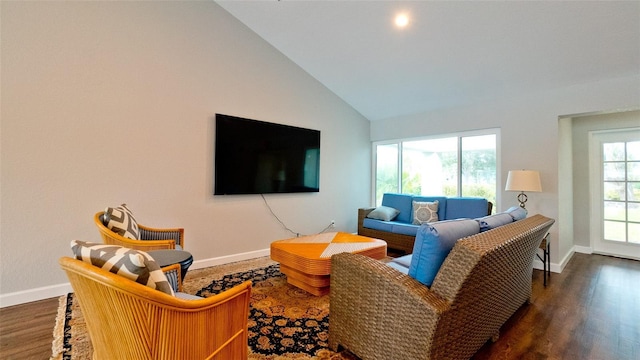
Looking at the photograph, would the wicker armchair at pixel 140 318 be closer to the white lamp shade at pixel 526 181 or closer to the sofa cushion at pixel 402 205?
the white lamp shade at pixel 526 181

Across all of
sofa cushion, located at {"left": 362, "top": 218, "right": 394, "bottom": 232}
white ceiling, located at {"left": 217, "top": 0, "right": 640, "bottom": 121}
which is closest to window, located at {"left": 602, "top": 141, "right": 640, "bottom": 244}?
white ceiling, located at {"left": 217, "top": 0, "right": 640, "bottom": 121}

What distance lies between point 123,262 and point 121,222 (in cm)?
161

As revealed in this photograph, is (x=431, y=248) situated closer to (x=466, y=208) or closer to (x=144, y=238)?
(x=144, y=238)

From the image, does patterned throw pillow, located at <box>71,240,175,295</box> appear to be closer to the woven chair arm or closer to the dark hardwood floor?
the dark hardwood floor

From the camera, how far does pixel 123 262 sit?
97 centimetres

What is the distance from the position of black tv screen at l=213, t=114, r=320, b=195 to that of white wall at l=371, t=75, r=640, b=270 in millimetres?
2548

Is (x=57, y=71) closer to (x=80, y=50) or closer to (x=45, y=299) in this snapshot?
(x=80, y=50)

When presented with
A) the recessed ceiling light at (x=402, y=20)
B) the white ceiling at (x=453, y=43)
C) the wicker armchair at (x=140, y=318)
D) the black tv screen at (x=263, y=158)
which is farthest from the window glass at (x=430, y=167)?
the wicker armchair at (x=140, y=318)

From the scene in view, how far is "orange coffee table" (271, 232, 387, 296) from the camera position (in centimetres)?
253

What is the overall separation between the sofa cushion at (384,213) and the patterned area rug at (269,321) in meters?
1.97

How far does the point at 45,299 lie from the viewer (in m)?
2.53

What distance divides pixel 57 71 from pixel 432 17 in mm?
3742

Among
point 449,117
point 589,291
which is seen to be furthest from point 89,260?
point 449,117

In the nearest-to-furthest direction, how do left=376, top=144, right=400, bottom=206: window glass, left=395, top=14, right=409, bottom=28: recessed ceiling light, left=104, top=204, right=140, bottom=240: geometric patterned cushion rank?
left=104, top=204, right=140, bottom=240: geometric patterned cushion → left=395, top=14, right=409, bottom=28: recessed ceiling light → left=376, top=144, right=400, bottom=206: window glass
